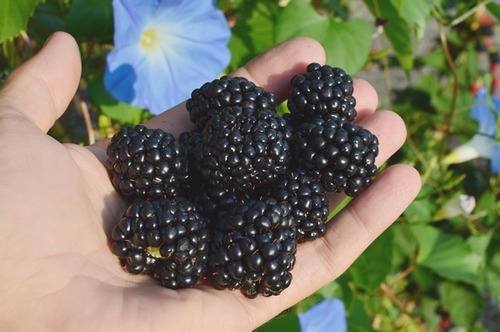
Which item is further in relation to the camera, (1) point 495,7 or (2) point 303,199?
(1) point 495,7

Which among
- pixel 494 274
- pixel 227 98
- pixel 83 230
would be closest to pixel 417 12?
pixel 227 98

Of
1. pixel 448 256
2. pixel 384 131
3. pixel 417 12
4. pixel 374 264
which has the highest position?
pixel 417 12

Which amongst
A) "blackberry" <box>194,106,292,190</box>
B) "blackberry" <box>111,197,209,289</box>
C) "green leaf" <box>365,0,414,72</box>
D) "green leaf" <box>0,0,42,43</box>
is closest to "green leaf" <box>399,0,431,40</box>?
"green leaf" <box>365,0,414,72</box>

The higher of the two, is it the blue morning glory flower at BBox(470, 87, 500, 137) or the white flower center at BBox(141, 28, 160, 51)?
the white flower center at BBox(141, 28, 160, 51)

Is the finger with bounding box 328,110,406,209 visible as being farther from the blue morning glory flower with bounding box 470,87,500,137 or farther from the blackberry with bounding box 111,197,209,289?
the blue morning glory flower with bounding box 470,87,500,137

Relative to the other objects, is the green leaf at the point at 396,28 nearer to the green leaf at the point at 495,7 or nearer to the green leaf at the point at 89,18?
the green leaf at the point at 495,7

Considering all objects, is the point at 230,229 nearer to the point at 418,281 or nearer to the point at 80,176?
the point at 80,176

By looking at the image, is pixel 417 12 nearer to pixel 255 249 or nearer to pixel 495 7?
pixel 495 7
